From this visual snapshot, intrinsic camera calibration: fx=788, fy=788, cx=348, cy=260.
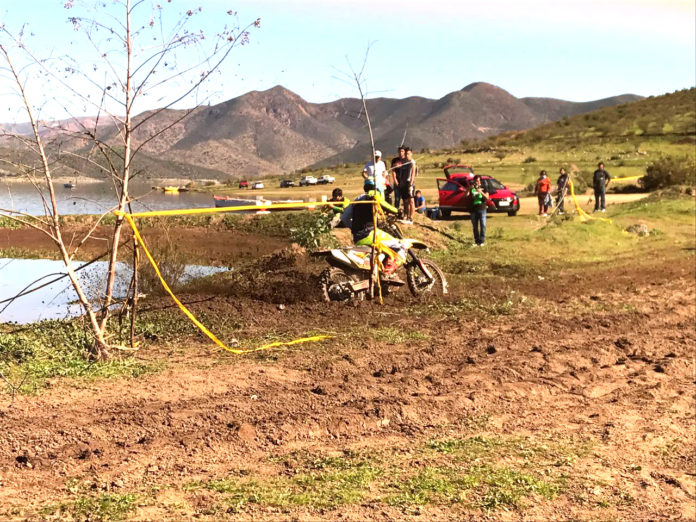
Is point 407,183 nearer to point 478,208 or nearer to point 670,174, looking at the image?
point 478,208

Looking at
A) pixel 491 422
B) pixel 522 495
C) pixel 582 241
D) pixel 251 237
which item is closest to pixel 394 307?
pixel 491 422

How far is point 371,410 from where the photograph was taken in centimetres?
736

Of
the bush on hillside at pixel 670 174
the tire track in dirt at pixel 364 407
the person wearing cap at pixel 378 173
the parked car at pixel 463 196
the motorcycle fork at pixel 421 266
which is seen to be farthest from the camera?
the bush on hillside at pixel 670 174

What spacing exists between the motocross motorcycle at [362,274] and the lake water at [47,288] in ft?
12.0

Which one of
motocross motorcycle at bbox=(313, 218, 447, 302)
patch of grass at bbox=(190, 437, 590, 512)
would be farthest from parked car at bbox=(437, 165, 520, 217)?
patch of grass at bbox=(190, 437, 590, 512)

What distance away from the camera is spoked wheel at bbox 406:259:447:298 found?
1247cm

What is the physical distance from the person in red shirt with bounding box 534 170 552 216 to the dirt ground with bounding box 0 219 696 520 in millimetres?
14423

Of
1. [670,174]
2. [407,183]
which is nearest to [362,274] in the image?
[407,183]

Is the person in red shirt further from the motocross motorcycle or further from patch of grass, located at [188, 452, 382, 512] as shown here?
patch of grass, located at [188, 452, 382, 512]

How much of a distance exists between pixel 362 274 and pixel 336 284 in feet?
1.40

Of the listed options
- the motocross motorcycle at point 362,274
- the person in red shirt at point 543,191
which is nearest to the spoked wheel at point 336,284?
the motocross motorcycle at point 362,274

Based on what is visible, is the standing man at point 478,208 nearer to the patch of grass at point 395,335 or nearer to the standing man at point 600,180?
the patch of grass at point 395,335

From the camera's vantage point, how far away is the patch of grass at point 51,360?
802 cm

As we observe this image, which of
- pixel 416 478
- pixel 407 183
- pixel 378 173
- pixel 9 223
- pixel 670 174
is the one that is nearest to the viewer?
pixel 416 478
